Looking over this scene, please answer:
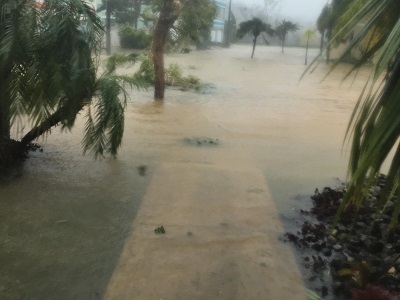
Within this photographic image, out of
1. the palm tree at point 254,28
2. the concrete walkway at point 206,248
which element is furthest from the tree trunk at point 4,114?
the palm tree at point 254,28

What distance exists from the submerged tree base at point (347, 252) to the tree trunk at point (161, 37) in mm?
6458

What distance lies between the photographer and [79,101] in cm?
395

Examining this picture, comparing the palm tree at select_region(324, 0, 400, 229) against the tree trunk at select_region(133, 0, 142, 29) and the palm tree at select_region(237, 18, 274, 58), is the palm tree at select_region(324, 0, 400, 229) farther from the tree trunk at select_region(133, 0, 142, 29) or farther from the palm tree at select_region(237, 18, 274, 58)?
the palm tree at select_region(237, 18, 274, 58)

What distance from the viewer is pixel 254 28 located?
466 inches

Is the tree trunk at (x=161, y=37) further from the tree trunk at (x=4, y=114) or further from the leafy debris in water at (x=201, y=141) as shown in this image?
the tree trunk at (x=4, y=114)

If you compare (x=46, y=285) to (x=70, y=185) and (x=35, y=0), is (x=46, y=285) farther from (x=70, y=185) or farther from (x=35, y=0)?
(x=35, y=0)

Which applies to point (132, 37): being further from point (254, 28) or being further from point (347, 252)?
point (347, 252)

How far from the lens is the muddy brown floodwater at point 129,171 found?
2.64m

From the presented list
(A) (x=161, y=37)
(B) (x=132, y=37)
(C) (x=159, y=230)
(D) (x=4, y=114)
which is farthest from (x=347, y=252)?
(B) (x=132, y=37)

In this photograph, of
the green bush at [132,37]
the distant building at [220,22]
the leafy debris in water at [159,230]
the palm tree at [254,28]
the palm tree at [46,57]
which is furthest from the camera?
the palm tree at [254,28]

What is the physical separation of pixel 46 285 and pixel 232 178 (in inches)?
96.1

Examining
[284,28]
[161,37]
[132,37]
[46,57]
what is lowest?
[132,37]

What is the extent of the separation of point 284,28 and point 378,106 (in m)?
10.2

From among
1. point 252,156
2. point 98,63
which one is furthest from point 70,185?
point 252,156
